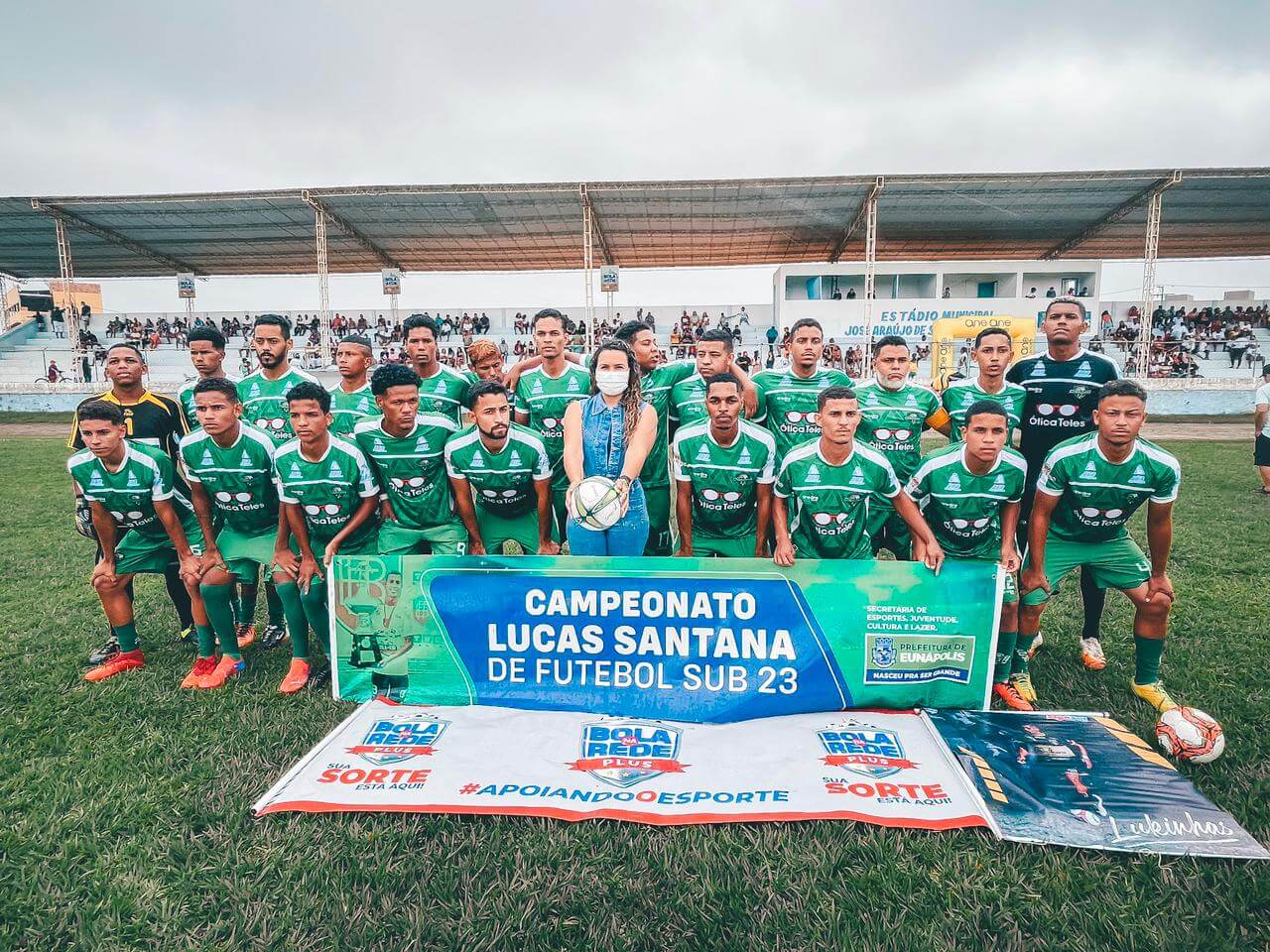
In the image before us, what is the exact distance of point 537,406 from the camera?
5719mm

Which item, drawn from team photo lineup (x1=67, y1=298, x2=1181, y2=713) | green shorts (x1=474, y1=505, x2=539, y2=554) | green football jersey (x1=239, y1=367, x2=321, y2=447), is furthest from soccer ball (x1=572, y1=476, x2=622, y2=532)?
green football jersey (x1=239, y1=367, x2=321, y2=447)

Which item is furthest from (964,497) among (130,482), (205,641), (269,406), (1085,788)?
(130,482)

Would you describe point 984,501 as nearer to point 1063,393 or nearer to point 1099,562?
point 1099,562

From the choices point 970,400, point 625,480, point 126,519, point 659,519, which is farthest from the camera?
point 659,519

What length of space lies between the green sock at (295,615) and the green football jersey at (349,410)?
1556 millimetres

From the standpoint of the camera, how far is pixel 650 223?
87.1ft

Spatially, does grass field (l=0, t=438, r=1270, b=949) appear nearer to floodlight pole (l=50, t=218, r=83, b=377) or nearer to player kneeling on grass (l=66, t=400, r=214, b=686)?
player kneeling on grass (l=66, t=400, r=214, b=686)

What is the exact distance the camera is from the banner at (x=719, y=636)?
392 cm

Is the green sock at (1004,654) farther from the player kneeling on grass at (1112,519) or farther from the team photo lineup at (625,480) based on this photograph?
the player kneeling on grass at (1112,519)

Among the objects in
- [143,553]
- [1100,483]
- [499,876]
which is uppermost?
[1100,483]

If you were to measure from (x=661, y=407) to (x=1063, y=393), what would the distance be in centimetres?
314

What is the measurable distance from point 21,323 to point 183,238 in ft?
38.1

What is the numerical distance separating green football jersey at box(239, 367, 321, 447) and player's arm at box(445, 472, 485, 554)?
1.74 meters

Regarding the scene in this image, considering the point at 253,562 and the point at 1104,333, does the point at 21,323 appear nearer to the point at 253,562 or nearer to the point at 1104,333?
the point at 253,562
